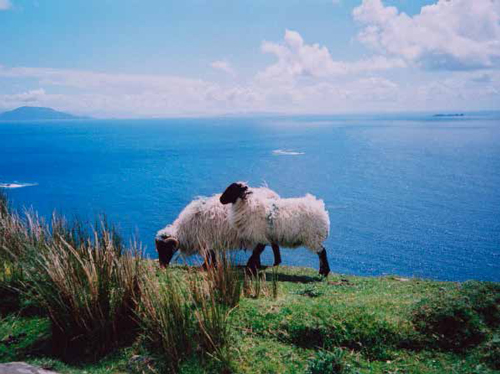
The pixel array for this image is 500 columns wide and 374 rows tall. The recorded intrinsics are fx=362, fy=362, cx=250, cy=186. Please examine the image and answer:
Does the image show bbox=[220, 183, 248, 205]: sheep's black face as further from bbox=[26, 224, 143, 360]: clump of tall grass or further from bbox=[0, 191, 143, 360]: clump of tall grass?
bbox=[26, 224, 143, 360]: clump of tall grass

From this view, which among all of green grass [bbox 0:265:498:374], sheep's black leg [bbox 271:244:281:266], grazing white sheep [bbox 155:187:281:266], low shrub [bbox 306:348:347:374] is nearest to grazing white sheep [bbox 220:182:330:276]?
sheep's black leg [bbox 271:244:281:266]

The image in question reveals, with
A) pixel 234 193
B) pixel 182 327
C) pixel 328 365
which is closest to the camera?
pixel 328 365

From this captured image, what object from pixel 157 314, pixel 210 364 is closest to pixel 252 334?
pixel 210 364

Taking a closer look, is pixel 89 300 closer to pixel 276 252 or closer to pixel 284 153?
pixel 276 252

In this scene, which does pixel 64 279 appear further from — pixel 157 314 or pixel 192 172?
pixel 192 172

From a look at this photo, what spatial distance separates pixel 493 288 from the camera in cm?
618

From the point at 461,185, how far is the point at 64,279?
239ft

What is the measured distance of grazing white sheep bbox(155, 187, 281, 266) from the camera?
33.8 feet

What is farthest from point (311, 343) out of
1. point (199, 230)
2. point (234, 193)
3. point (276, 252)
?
point (199, 230)

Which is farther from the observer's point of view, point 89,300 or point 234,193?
point 234,193

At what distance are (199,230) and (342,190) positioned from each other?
58524 millimetres

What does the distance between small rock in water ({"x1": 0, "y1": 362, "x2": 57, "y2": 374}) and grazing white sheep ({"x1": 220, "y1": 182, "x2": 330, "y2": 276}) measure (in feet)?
18.7

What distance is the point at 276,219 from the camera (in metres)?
9.56

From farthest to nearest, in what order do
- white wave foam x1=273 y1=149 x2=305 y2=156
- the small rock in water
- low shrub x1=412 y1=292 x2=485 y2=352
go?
white wave foam x1=273 y1=149 x2=305 y2=156 → low shrub x1=412 y1=292 x2=485 y2=352 → the small rock in water
